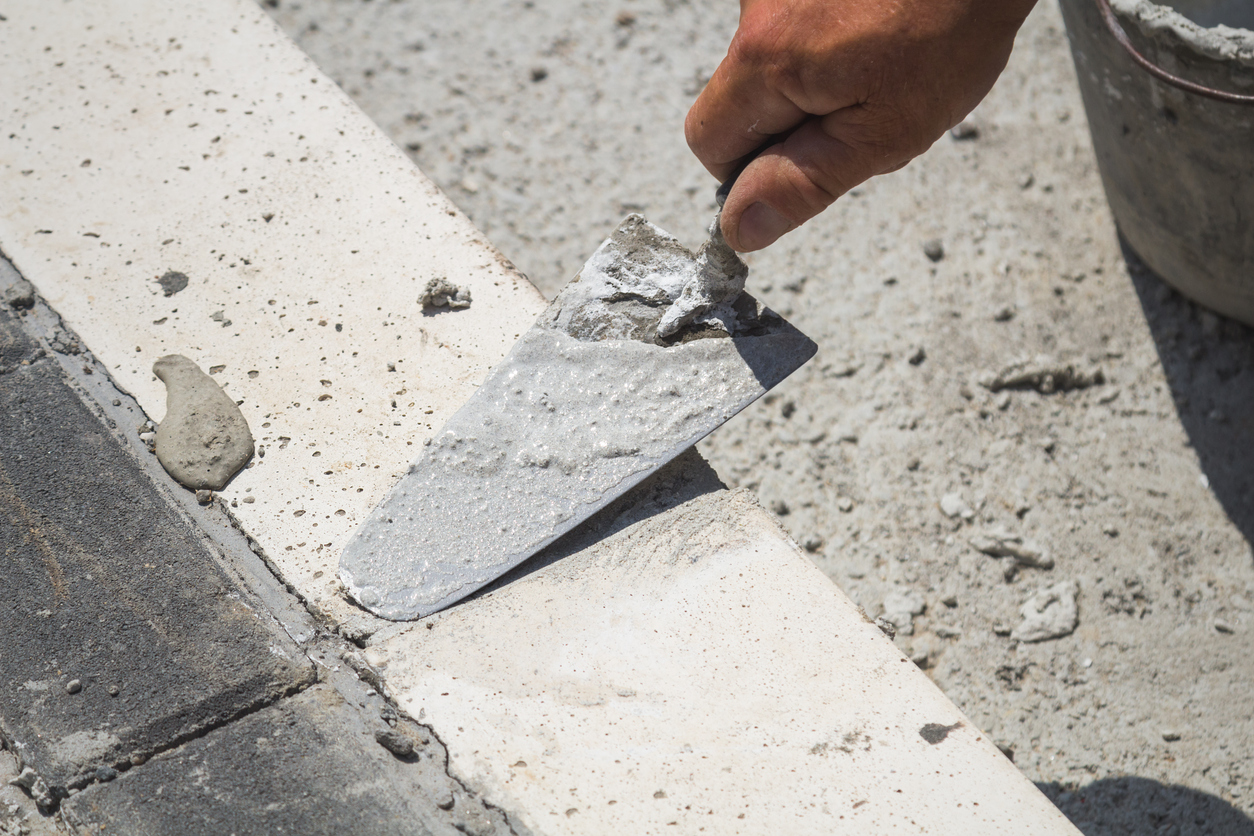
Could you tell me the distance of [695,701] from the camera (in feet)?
3.80

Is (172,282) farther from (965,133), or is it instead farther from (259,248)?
(965,133)

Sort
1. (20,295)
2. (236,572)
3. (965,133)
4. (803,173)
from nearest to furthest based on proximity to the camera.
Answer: (803,173) < (236,572) < (20,295) < (965,133)

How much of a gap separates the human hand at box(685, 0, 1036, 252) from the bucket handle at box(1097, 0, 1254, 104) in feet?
2.89

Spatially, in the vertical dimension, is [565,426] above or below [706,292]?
below

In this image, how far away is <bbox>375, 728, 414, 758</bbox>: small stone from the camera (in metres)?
1.12

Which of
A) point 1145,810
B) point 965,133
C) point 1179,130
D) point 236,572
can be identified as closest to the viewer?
point 236,572

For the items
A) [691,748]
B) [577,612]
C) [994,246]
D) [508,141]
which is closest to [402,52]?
[508,141]

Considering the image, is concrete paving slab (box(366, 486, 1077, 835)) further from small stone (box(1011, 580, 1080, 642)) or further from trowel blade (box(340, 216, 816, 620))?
small stone (box(1011, 580, 1080, 642))

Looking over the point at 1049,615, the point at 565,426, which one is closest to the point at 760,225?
the point at 565,426

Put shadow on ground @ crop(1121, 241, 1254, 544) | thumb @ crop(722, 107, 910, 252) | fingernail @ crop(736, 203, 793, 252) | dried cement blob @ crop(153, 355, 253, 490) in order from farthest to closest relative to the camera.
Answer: shadow on ground @ crop(1121, 241, 1254, 544)
dried cement blob @ crop(153, 355, 253, 490)
fingernail @ crop(736, 203, 793, 252)
thumb @ crop(722, 107, 910, 252)

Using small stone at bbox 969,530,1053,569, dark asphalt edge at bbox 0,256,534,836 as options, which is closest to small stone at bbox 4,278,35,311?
dark asphalt edge at bbox 0,256,534,836

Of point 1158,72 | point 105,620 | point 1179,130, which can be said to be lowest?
point 105,620

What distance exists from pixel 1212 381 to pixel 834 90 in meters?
1.71

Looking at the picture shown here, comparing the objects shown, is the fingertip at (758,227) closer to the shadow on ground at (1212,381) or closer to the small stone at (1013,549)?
the small stone at (1013,549)
